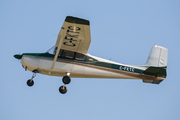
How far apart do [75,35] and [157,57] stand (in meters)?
5.19

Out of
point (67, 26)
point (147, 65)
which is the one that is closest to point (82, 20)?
point (67, 26)

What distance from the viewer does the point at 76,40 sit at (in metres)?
14.1

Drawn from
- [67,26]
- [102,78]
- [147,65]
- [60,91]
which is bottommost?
[60,91]

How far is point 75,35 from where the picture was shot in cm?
1380

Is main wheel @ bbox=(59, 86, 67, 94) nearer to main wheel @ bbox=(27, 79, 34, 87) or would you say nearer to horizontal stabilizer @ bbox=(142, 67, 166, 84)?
main wheel @ bbox=(27, 79, 34, 87)

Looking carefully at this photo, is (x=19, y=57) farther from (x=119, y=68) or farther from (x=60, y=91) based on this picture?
(x=119, y=68)


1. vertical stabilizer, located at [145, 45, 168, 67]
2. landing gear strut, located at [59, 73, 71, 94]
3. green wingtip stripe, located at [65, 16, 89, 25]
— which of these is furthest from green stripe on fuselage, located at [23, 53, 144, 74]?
green wingtip stripe, located at [65, 16, 89, 25]

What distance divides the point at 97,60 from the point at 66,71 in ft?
5.34

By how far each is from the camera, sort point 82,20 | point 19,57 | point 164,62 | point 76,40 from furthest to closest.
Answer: point 164,62 < point 19,57 < point 76,40 < point 82,20

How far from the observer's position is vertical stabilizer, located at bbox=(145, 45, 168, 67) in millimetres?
16431

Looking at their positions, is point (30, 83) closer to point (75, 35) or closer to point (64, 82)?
point (64, 82)

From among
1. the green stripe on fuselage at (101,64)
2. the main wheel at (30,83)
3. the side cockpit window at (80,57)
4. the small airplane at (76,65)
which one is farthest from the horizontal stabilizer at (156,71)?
the main wheel at (30,83)

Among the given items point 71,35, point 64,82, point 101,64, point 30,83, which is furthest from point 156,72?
point 30,83

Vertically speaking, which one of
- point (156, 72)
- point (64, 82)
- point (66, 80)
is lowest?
point (64, 82)
